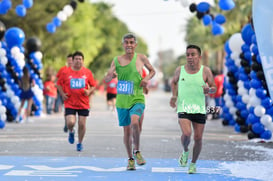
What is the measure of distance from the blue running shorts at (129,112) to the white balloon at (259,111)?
476 cm

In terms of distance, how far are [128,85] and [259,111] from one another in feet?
16.6

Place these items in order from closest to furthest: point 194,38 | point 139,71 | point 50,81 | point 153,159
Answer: point 139,71 → point 153,159 → point 50,81 → point 194,38

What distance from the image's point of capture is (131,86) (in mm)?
8250

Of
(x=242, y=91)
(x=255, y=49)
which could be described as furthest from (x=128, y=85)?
(x=242, y=91)

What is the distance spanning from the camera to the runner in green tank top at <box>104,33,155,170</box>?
324 inches

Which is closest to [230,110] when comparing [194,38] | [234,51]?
[234,51]

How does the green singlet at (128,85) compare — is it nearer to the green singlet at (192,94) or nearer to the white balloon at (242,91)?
the green singlet at (192,94)

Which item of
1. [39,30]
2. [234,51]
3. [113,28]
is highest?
[113,28]

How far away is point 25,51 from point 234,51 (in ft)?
26.3

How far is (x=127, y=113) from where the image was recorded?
8.40m

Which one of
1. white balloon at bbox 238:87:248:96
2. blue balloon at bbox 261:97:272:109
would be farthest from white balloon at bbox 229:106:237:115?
blue balloon at bbox 261:97:272:109

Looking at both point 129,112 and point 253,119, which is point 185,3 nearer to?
point 253,119

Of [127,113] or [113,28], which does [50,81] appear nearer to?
[127,113]

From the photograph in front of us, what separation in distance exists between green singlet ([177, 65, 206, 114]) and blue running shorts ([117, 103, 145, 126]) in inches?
23.4
